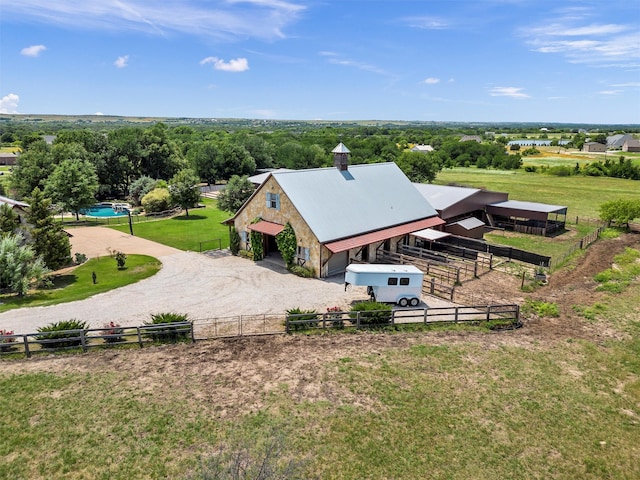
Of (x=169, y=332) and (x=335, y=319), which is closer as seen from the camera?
(x=169, y=332)

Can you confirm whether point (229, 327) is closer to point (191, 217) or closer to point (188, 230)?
point (188, 230)

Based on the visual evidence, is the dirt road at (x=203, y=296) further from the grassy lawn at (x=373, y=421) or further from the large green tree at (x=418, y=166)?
the large green tree at (x=418, y=166)

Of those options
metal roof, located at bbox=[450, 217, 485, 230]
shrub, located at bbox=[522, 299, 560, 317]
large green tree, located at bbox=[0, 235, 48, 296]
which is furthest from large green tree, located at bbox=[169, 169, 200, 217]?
shrub, located at bbox=[522, 299, 560, 317]

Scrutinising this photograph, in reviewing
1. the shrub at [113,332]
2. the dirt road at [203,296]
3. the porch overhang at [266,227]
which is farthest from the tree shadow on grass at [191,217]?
the shrub at [113,332]

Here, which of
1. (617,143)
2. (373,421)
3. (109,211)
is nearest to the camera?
(373,421)

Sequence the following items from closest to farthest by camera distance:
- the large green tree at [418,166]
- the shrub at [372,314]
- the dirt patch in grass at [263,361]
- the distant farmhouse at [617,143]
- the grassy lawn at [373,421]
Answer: the grassy lawn at [373,421]
the dirt patch in grass at [263,361]
the shrub at [372,314]
the large green tree at [418,166]
the distant farmhouse at [617,143]

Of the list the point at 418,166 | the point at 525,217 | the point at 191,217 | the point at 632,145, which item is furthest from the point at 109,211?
the point at 632,145
